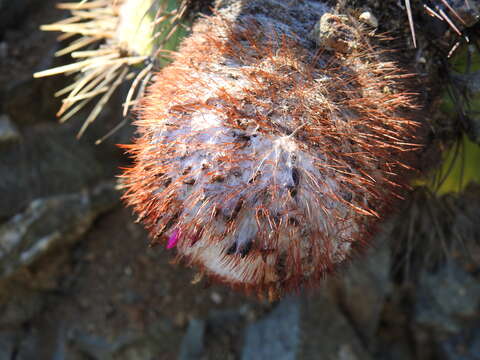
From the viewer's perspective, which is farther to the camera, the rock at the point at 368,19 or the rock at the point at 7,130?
the rock at the point at 7,130

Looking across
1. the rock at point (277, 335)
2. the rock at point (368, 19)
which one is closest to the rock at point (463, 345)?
the rock at point (277, 335)

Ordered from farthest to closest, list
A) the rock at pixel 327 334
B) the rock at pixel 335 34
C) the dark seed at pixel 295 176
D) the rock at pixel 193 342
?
the rock at pixel 193 342 → the rock at pixel 327 334 → the rock at pixel 335 34 → the dark seed at pixel 295 176

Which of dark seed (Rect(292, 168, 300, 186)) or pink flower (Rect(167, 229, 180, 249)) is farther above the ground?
dark seed (Rect(292, 168, 300, 186))

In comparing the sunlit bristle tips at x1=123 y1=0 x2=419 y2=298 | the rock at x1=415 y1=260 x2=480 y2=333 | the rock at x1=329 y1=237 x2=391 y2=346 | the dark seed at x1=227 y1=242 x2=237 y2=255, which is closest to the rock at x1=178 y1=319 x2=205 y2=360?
the rock at x1=329 y1=237 x2=391 y2=346

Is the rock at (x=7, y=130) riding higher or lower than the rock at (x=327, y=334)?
higher

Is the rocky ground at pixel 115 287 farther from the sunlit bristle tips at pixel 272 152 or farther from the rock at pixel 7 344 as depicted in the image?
the sunlit bristle tips at pixel 272 152

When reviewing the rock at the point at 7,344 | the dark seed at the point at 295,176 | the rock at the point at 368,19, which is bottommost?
the rock at the point at 7,344

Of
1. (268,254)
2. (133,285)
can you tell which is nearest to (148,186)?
(268,254)

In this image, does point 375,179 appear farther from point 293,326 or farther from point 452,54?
point 293,326

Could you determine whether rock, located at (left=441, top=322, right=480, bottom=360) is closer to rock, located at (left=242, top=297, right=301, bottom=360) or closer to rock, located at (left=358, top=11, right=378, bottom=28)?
rock, located at (left=242, top=297, right=301, bottom=360)
